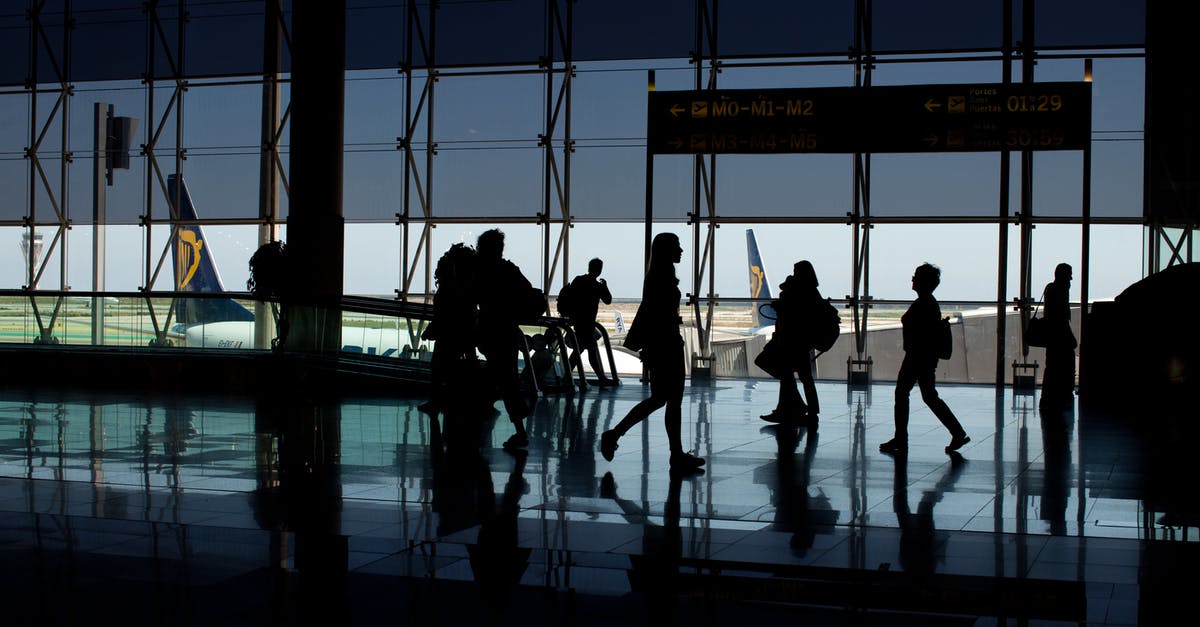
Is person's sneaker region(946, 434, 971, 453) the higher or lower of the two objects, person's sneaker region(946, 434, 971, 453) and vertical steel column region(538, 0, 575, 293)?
the lower

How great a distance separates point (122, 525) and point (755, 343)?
42.7 feet

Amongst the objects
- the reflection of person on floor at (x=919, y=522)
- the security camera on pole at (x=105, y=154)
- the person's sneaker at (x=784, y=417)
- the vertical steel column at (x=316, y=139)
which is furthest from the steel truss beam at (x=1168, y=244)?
the security camera on pole at (x=105, y=154)

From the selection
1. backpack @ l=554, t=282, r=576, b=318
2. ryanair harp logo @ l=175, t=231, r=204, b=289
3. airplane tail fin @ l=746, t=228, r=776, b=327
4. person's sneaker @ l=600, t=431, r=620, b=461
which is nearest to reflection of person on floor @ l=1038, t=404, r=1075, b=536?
person's sneaker @ l=600, t=431, r=620, b=461

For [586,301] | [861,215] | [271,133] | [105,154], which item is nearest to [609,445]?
[586,301]

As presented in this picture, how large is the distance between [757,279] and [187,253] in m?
7.94

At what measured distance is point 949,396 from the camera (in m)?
12.4

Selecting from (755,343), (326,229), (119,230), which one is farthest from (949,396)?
(119,230)

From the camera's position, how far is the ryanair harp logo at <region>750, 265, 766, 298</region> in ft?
51.1

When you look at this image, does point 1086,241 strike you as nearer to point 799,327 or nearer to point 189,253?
point 799,327

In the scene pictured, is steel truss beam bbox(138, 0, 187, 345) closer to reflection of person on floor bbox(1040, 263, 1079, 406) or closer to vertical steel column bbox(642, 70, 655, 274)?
vertical steel column bbox(642, 70, 655, 274)

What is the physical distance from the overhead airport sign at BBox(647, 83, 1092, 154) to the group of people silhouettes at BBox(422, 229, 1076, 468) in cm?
260

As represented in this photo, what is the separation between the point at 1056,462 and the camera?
6648 mm

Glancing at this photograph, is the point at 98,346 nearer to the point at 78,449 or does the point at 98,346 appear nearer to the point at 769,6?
the point at 78,449

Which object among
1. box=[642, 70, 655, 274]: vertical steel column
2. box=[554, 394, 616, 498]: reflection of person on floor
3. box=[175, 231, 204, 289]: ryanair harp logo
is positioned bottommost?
box=[554, 394, 616, 498]: reflection of person on floor
